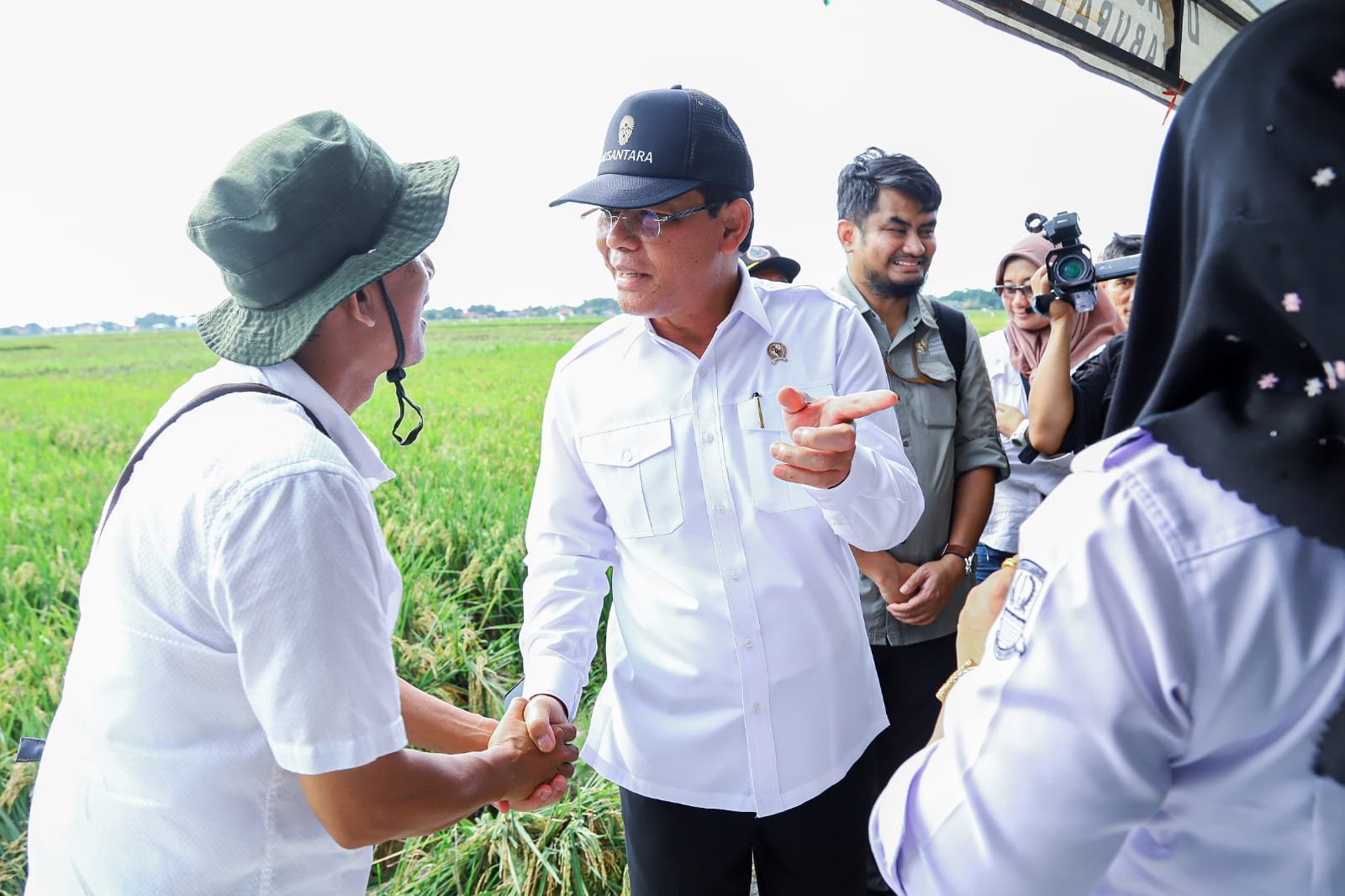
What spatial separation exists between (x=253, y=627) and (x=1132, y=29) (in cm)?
420

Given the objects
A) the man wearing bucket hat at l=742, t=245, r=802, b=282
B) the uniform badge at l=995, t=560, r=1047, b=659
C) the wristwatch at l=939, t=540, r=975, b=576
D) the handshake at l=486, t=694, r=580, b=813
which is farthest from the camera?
the man wearing bucket hat at l=742, t=245, r=802, b=282

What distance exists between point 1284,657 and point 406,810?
1.03 m

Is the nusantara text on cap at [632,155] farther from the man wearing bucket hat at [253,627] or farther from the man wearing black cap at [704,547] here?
the man wearing bucket hat at [253,627]

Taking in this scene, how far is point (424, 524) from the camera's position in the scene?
3.74 metres

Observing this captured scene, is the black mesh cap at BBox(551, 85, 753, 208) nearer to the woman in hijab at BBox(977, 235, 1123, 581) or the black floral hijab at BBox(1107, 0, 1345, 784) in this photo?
the black floral hijab at BBox(1107, 0, 1345, 784)

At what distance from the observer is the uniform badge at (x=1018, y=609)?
76cm

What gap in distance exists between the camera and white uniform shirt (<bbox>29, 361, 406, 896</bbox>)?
1.05m

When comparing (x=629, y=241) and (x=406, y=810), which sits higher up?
(x=629, y=241)

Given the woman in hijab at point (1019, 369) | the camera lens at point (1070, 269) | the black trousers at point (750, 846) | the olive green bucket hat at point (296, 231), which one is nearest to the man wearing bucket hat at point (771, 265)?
the woman in hijab at point (1019, 369)

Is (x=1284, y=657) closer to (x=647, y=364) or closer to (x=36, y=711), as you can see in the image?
(x=647, y=364)

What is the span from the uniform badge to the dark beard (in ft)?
6.59

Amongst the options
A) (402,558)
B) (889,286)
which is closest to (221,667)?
(889,286)

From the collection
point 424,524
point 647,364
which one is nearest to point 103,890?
point 647,364

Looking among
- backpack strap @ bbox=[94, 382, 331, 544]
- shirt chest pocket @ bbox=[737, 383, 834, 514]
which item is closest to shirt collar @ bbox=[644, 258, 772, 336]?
shirt chest pocket @ bbox=[737, 383, 834, 514]
